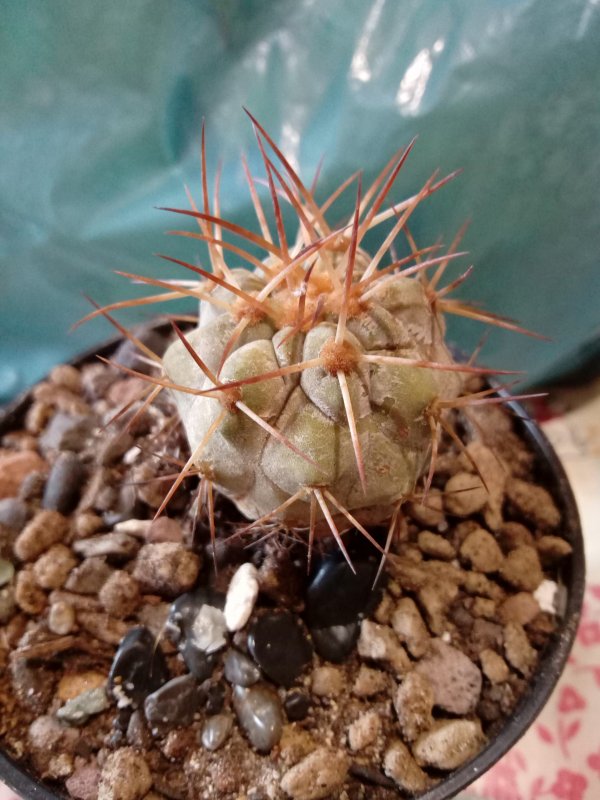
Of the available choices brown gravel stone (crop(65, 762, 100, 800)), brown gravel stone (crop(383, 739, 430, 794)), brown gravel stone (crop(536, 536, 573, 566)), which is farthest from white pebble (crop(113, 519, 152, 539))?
brown gravel stone (crop(536, 536, 573, 566))

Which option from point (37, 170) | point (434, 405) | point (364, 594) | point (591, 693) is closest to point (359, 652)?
point (364, 594)

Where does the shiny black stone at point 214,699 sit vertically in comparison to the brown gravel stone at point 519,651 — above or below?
above

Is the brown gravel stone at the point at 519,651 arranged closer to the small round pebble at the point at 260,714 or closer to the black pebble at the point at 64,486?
the small round pebble at the point at 260,714

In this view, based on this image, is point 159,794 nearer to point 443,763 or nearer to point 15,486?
point 443,763

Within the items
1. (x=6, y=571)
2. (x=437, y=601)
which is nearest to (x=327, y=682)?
(x=437, y=601)

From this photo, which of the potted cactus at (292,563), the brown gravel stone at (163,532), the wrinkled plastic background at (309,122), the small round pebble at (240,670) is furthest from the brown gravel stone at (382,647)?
the wrinkled plastic background at (309,122)

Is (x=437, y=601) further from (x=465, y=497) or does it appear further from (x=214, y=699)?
(x=214, y=699)
